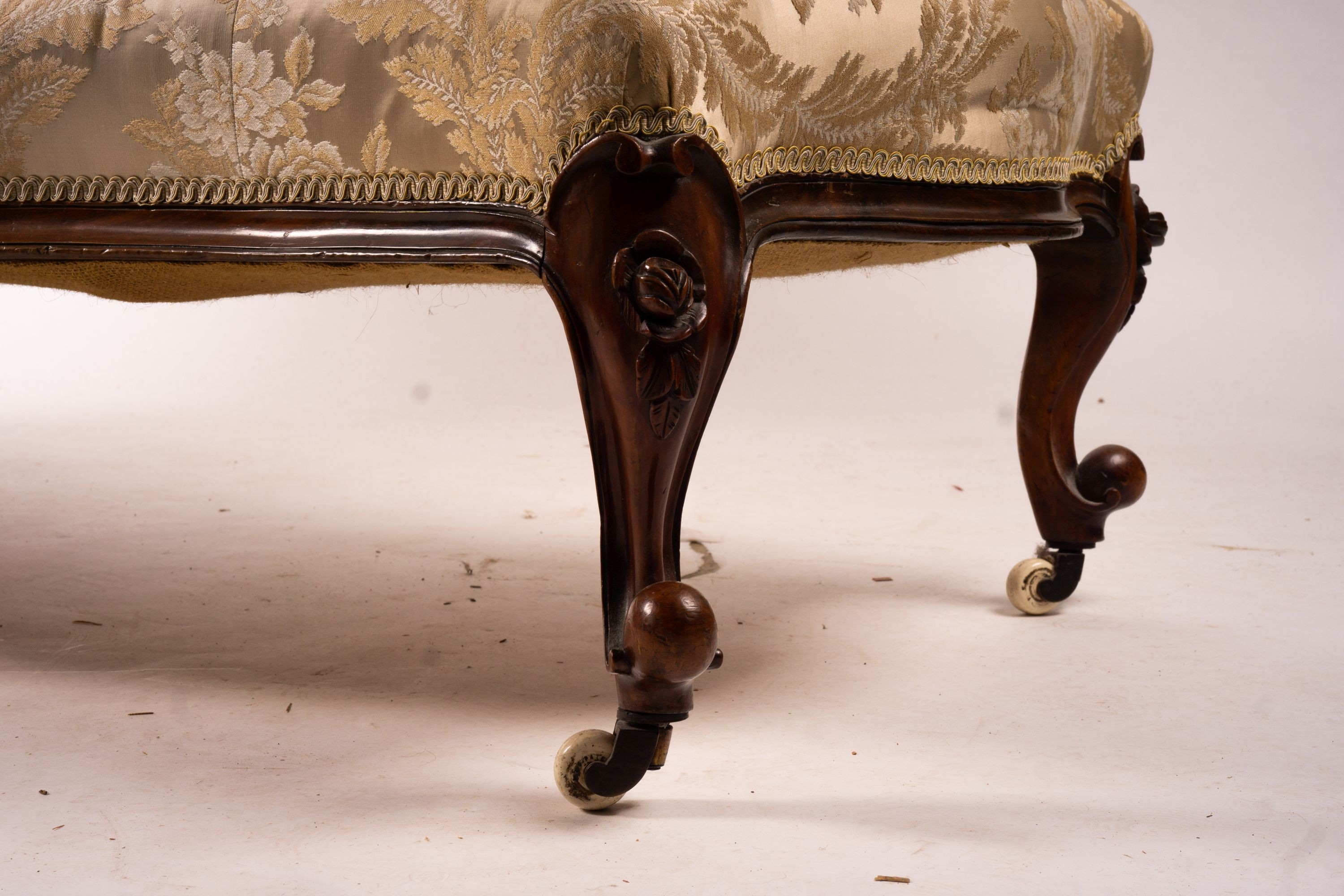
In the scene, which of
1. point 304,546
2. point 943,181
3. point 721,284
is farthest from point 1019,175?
point 304,546

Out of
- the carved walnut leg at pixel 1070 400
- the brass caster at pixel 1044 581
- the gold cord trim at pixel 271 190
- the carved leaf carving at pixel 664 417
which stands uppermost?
the gold cord trim at pixel 271 190

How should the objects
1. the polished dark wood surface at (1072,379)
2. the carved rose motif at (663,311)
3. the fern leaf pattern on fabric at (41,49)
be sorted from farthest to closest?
the polished dark wood surface at (1072,379)
the fern leaf pattern on fabric at (41,49)
the carved rose motif at (663,311)

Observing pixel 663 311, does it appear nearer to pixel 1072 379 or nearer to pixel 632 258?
pixel 632 258

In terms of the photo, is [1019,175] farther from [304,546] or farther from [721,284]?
[304,546]

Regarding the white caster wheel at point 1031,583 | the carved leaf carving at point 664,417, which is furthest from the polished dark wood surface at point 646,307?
the white caster wheel at point 1031,583

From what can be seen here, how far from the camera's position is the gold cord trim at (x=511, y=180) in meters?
0.83

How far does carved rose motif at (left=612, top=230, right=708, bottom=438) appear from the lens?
0.82 m

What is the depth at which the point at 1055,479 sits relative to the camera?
144 cm

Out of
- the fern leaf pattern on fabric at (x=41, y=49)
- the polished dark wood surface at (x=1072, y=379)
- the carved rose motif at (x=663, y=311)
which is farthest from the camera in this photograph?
the polished dark wood surface at (x=1072, y=379)

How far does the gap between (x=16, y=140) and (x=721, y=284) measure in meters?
0.54

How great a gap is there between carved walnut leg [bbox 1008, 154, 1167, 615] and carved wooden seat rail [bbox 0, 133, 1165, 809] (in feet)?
1.25

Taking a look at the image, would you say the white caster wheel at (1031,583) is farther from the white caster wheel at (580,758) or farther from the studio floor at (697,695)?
the white caster wheel at (580,758)

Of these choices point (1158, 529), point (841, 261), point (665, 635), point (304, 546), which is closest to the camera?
point (665, 635)

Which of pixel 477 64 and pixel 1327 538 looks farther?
pixel 1327 538
